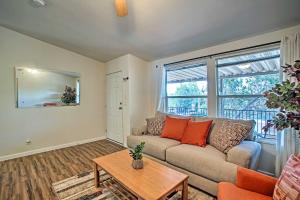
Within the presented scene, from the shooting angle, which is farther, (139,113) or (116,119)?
(116,119)

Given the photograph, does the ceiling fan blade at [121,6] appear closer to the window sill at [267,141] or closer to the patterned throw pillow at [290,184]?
the patterned throw pillow at [290,184]

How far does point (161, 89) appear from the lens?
397 cm

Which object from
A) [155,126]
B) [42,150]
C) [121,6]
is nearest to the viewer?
[121,6]

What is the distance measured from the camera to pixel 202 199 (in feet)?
6.41

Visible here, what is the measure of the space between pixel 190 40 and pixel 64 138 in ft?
→ 12.2

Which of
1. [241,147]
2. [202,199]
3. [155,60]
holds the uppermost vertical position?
[155,60]

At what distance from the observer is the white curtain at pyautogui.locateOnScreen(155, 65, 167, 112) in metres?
3.96

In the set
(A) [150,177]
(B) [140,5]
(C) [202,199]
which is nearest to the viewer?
(A) [150,177]

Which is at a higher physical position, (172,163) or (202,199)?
(172,163)

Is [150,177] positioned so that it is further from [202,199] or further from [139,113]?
[139,113]

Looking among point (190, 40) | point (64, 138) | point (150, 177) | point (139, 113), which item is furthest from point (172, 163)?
point (64, 138)

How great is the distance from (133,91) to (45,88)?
6.75 feet

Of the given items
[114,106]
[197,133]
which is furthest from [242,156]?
[114,106]

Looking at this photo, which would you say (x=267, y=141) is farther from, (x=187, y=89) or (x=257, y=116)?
(x=187, y=89)
